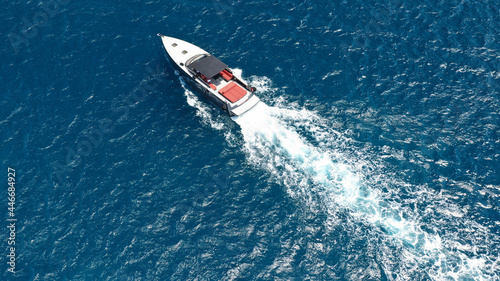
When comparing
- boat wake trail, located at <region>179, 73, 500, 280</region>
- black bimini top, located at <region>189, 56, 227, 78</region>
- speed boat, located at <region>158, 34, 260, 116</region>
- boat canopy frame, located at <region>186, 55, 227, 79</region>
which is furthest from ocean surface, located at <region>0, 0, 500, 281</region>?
black bimini top, located at <region>189, 56, 227, 78</region>

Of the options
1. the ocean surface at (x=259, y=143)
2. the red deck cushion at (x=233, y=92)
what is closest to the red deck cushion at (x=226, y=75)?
the red deck cushion at (x=233, y=92)

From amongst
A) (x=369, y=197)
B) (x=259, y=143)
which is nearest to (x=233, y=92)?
(x=259, y=143)

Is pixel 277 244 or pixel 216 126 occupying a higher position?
pixel 216 126

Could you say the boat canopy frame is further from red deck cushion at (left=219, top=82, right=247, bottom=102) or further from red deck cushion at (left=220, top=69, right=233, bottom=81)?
red deck cushion at (left=219, top=82, right=247, bottom=102)

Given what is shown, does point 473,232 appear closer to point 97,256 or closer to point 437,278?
point 437,278

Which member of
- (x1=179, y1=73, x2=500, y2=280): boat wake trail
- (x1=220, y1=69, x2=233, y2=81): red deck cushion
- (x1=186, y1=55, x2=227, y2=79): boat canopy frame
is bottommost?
(x1=179, y1=73, x2=500, y2=280): boat wake trail

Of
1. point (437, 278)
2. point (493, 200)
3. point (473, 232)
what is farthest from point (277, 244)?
point (493, 200)
